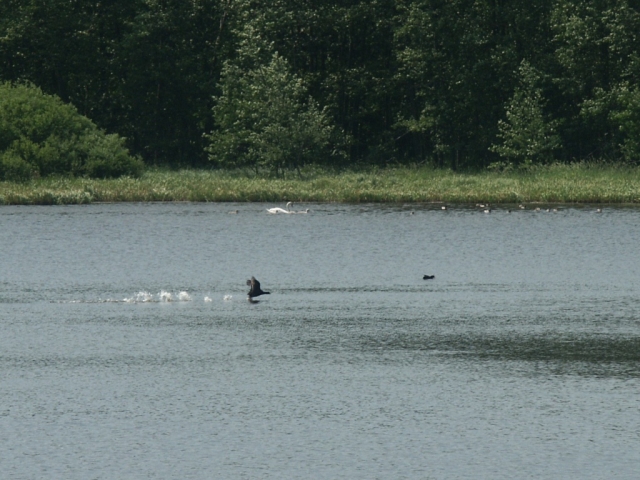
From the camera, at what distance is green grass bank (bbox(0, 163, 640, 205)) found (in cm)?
6231

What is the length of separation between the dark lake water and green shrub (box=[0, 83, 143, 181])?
28.5 m

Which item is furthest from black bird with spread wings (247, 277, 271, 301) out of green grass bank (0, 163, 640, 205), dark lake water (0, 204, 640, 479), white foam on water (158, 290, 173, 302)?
green grass bank (0, 163, 640, 205)

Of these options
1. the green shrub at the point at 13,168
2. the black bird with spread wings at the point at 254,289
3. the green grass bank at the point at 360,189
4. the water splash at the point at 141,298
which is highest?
the green shrub at the point at 13,168

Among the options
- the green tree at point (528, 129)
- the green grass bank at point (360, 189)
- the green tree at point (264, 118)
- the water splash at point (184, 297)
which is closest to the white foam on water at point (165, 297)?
the water splash at point (184, 297)

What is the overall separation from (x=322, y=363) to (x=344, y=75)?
223 ft

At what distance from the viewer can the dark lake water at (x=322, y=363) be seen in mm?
15312

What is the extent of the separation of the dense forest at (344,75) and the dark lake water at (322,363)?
3479 cm

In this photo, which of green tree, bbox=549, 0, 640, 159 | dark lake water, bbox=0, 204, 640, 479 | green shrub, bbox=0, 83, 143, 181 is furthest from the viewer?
green tree, bbox=549, 0, 640, 159

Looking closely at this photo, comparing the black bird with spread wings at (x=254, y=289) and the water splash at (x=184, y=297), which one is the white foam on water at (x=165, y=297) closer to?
the water splash at (x=184, y=297)

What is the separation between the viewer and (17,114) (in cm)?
7106

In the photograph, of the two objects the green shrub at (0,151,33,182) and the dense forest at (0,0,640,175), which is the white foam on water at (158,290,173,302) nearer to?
the green shrub at (0,151,33,182)

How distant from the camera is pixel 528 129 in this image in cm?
7438

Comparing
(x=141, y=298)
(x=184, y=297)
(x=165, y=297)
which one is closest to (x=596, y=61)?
(x=184, y=297)

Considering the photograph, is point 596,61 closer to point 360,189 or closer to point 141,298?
point 360,189
